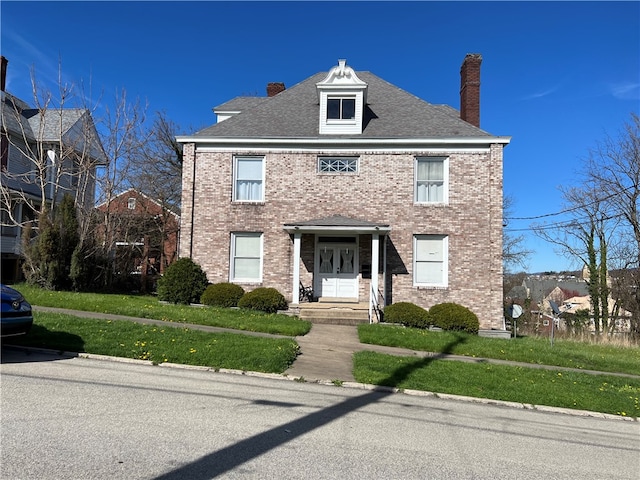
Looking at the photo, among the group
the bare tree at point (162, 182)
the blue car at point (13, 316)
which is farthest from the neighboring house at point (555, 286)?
the blue car at point (13, 316)

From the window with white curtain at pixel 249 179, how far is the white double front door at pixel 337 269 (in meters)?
3.17

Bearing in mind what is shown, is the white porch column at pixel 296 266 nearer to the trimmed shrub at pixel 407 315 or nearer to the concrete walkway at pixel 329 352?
the concrete walkway at pixel 329 352

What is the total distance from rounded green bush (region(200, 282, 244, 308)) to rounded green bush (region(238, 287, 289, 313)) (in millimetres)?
312

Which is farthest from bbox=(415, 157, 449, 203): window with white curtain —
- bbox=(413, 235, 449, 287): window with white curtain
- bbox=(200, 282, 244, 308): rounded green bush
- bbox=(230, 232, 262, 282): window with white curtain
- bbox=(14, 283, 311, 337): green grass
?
bbox=(200, 282, 244, 308): rounded green bush

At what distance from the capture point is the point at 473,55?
1855 cm

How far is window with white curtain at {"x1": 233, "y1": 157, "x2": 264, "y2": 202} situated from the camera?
17172 mm

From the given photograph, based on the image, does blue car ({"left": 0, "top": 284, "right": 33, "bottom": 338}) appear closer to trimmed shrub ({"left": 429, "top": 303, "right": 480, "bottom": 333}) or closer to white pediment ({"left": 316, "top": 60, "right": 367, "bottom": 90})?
trimmed shrub ({"left": 429, "top": 303, "right": 480, "bottom": 333})

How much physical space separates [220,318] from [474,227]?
949cm

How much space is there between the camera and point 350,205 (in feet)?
55.1

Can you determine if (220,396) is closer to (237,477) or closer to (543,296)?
(237,477)

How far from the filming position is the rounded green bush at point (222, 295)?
1559cm

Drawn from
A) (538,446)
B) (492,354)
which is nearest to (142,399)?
(538,446)

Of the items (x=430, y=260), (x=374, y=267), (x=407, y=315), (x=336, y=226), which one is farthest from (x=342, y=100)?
(x=407, y=315)

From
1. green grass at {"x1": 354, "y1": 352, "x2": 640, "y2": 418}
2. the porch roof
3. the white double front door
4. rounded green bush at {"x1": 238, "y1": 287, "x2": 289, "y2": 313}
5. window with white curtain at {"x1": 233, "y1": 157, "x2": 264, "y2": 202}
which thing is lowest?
green grass at {"x1": 354, "y1": 352, "x2": 640, "y2": 418}
